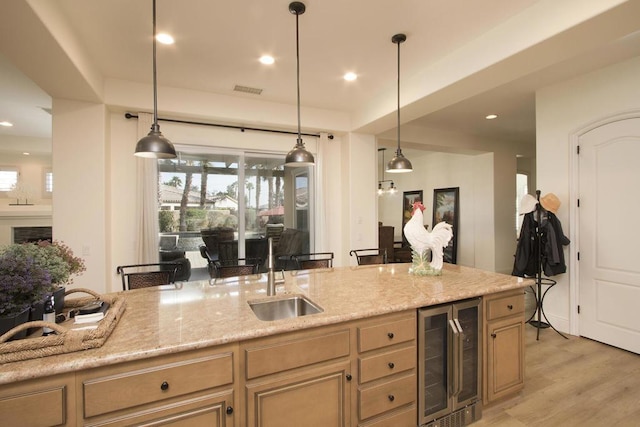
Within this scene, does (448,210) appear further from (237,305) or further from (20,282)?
(20,282)

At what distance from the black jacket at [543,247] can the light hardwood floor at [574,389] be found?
821 millimetres

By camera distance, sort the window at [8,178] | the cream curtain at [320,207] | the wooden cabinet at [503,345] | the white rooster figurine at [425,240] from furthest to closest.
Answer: the window at [8,178], the cream curtain at [320,207], the white rooster figurine at [425,240], the wooden cabinet at [503,345]

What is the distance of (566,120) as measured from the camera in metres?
3.67

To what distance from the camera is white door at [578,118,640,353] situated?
10.3 feet

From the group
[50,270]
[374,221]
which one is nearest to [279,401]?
[50,270]

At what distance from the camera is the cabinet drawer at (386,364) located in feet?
5.80

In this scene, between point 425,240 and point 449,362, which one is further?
point 425,240

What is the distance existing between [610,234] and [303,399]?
3691 millimetres

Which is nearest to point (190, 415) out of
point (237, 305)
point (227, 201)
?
point (237, 305)

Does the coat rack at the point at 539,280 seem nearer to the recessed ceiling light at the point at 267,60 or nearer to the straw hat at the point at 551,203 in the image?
the straw hat at the point at 551,203

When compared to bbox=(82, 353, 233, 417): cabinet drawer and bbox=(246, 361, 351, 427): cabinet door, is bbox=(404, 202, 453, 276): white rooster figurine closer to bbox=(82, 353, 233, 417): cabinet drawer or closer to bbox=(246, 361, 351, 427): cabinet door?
bbox=(246, 361, 351, 427): cabinet door

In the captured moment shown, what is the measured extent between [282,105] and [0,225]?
645 cm

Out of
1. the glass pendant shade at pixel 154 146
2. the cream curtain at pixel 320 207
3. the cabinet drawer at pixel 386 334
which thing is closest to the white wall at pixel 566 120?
the cream curtain at pixel 320 207

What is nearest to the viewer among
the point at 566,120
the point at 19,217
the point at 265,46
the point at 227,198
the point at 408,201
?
the point at 265,46
